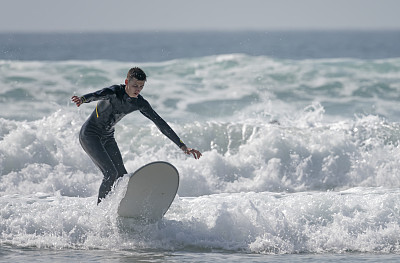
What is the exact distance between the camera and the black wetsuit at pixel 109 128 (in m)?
6.89

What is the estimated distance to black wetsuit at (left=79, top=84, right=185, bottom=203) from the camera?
6.89 m

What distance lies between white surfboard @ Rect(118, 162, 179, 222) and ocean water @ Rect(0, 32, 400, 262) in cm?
13

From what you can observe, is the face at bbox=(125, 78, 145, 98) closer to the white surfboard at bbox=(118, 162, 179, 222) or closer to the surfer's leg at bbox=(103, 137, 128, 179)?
the surfer's leg at bbox=(103, 137, 128, 179)

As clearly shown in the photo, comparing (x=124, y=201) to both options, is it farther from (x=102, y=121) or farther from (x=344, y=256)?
(x=344, y=256)

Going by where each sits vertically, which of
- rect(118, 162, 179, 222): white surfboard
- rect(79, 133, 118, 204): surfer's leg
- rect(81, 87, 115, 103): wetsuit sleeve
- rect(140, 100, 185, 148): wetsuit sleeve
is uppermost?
rect(81, 87, 115, 103): wetsuit sleeve

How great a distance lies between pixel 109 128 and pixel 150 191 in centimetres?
78

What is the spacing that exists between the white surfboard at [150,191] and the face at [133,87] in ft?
2.39

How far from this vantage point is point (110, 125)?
7059 millimetres

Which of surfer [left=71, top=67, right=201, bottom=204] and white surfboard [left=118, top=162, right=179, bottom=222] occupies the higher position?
surfer [left=71, top=67, right=201, bottom=204]

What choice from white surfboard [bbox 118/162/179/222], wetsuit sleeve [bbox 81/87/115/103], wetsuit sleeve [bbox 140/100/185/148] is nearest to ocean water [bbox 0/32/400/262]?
white surfboard [bbox 118/162/179/222]

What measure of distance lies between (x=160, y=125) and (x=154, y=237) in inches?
46.5

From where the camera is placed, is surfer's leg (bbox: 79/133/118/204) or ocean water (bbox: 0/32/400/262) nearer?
surfer's leg (bbox: 79/133/118/204)

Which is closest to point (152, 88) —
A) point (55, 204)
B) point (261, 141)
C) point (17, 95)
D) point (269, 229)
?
point (17, 95)

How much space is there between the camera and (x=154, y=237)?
23.4ft
